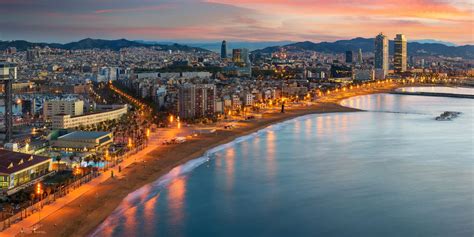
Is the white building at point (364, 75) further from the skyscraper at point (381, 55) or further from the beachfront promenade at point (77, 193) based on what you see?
the beachfront promenade at point (77, 193)

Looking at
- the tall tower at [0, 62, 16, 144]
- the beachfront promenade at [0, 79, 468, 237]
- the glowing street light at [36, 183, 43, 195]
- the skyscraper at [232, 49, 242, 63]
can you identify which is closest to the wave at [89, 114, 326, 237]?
the beachfront promenade at [0, 79, 468, 237]

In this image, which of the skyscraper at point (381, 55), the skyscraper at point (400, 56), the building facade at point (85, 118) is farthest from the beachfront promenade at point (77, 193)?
the skyscraper at point (381, 55)

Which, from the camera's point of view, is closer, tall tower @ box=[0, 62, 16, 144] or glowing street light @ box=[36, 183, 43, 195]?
glowing street light @ box=[36, 183, 43, 195]

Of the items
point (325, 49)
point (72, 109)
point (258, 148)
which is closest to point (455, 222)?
point (258, 148)

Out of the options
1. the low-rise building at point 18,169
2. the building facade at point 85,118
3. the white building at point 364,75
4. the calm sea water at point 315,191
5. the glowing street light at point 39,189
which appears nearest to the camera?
the calm sea water at point 315,191

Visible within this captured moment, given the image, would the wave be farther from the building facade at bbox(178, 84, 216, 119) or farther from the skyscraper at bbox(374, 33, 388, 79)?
the skyscraper at bbox(374, 33, 388, 79)
